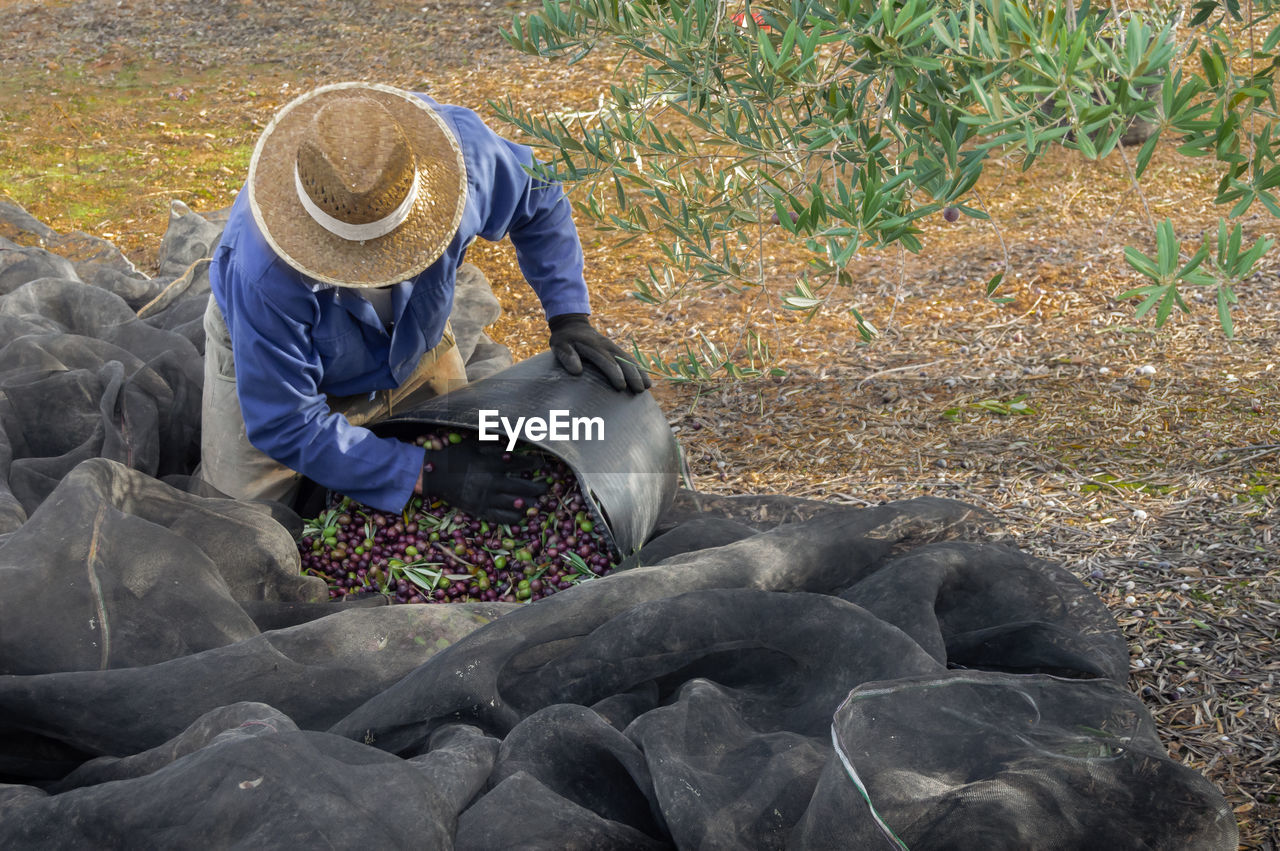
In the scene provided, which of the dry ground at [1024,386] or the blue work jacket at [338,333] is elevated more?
the blue work jacket at [338,333]

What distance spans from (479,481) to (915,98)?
193 cm

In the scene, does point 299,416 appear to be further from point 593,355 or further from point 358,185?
point 593,355

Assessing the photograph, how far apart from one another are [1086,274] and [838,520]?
3188mm

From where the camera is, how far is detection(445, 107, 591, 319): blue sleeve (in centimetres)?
341

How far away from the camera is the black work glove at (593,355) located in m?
3.45

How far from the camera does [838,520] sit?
9.04 ft

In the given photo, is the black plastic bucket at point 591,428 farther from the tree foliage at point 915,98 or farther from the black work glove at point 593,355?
the tree foliage at point 915,98

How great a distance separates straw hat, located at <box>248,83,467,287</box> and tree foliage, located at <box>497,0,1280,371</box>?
458 mm

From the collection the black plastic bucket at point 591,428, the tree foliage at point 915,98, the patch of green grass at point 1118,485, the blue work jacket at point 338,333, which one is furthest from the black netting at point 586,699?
the patch of green grass at point 1118,485

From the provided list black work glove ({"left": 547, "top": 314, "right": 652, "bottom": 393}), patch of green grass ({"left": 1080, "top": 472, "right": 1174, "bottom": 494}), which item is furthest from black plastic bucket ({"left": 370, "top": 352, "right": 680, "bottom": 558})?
patch of green grass ({"left": 1080, "top": 472, "right": 1174, "bottom": 494})

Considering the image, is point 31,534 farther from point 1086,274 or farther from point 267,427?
point 1086,274

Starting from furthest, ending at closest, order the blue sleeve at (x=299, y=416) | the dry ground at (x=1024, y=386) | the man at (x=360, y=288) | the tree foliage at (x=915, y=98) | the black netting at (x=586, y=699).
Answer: the blue sleeve at (x=299, y=416)
the man at (x=360, y=288)
the dry ground at (x=1024, y=386)
the black netting at (x=586, y=699)
the tree foliage at (x=915, y=98)

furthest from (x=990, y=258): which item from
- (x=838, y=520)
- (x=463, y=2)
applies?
(x=463, y=2)

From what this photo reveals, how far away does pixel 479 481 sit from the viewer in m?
3.38
